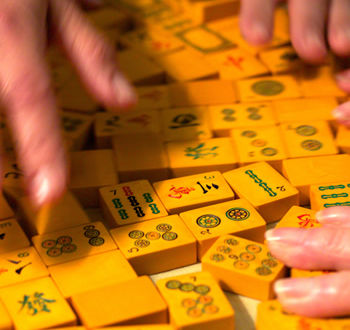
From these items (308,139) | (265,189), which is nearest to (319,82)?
(308,139)

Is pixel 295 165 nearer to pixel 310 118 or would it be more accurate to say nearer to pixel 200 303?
pixel 310 118

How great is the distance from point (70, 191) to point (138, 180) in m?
0.14

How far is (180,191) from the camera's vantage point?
45.6 inches

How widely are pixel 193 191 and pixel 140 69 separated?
1.63 feet

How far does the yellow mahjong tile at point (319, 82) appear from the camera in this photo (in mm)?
1435

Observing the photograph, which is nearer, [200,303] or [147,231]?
[200,303]

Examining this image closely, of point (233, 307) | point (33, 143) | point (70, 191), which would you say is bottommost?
point (233, 307)

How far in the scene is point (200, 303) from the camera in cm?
88

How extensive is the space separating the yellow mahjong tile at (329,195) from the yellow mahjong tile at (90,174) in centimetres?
41

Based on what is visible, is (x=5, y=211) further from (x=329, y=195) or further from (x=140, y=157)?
(x=329, y=195)

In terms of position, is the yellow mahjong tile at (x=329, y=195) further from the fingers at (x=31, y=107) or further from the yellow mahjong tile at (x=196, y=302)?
the fingers at (x=31, y=107)

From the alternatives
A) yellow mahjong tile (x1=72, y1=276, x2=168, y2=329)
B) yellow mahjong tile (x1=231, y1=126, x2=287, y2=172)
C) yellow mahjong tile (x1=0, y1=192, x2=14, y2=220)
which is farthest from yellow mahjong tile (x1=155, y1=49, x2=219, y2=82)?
yellow mahjong tile (x1=72, y1=276, x2=168, y2=329)

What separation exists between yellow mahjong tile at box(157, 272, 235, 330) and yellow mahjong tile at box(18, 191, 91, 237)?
240 mm

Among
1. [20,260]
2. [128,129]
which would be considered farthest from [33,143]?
[128,129]
